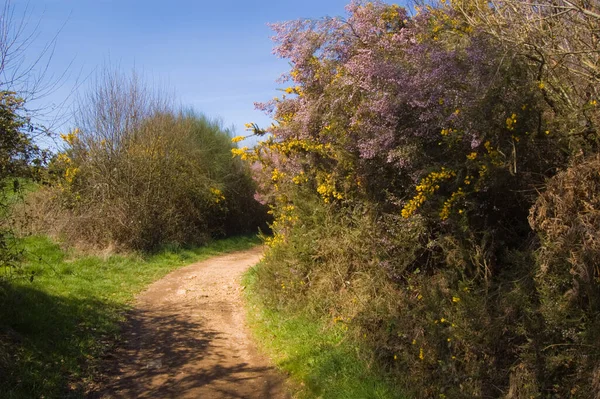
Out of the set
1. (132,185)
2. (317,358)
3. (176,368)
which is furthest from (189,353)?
(132,185)

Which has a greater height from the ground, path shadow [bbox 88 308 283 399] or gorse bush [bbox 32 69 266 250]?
gorse bush [bbox 32 69 266 250]

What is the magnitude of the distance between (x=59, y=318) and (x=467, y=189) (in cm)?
588

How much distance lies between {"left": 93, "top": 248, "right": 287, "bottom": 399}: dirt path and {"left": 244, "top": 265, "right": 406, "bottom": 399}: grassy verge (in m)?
0.26

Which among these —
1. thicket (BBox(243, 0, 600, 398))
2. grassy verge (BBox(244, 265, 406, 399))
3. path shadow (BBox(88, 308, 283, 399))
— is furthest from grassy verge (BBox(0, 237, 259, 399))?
thicket (BBox(243, 0, 600, 398))

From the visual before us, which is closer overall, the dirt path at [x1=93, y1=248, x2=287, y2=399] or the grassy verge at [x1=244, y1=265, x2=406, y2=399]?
the grassy verge at [x1=244, y1=265, x2=406, y2=399]

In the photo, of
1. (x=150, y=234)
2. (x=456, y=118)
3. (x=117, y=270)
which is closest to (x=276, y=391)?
(x=456, y=118)

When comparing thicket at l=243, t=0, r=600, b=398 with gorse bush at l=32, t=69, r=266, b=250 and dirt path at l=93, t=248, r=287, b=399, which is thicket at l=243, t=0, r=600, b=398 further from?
gorse bush at l=32, t=69, r=266, b=250

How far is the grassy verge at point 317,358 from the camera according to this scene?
5457 mm

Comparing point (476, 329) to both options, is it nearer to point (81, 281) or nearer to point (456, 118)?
point (456, 118)

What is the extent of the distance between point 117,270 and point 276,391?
7.48 meters

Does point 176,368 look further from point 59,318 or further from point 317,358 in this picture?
point 59,318

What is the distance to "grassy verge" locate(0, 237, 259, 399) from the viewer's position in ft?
18.2

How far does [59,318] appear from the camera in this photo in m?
7.39

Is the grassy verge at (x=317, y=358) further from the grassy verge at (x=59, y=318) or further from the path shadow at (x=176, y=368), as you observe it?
the grassy verge at (x=59, y=318)
